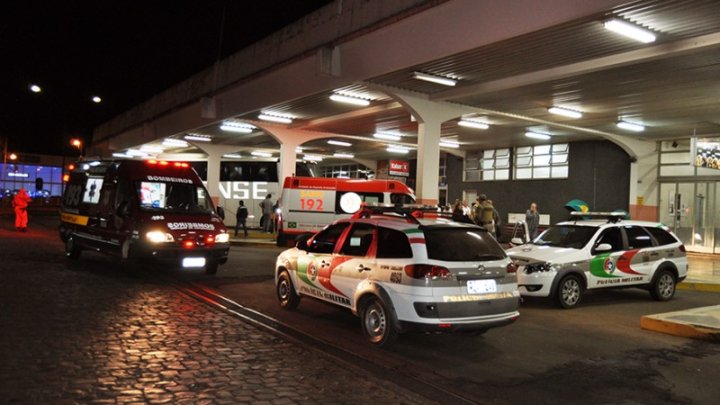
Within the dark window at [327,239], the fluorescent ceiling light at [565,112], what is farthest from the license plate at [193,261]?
the fluorescent ceiling light at [565,112]

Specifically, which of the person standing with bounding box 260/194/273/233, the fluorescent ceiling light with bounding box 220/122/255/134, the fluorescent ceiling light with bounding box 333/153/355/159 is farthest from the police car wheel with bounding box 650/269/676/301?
the fluorescent ceiling light with bounding box 333/153/355/159

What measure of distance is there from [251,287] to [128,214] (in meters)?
3.23

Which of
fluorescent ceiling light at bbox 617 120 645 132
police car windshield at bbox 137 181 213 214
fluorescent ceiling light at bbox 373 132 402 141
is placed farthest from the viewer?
fluorescent ceiling light at bbox 373 132 402 141

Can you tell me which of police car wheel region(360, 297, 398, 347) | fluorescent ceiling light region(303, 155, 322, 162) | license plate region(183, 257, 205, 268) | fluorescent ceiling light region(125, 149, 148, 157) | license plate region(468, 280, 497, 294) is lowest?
police car wheel region(360, 297, 398, 347)

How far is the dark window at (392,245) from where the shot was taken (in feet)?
23.2

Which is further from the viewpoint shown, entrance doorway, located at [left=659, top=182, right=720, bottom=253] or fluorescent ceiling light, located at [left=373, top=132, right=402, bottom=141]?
fluorescent ceiling light, located at [left=373, top=132, right=402, bottom=141]

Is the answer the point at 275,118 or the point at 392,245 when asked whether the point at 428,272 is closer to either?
the point at 392,245

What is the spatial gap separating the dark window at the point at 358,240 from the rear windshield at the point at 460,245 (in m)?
0.91

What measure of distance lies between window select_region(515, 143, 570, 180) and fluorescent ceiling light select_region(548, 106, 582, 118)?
7.59 m

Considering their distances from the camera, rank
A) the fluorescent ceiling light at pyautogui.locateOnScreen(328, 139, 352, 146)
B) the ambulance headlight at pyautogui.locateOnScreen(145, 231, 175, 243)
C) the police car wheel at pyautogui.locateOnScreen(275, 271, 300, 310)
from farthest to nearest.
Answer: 1. the fluorescent ceiling light at pyautogui.locateOnScreen(328, 139, 352, 146)
2. the ambulance headlight at pyautogui.locateOnScreen(145, 231, 175, 243)
3. the police car wheel at pyautogui.locateOnScreen(275, 271, 300, 310)

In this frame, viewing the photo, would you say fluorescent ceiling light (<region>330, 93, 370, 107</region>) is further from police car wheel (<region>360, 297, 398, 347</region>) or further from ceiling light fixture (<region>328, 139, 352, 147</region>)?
police car wheel (<region>360, 297, 398, 347</region>)

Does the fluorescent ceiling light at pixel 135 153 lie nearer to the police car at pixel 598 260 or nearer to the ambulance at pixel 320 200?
the ambulance at pixel 320 200

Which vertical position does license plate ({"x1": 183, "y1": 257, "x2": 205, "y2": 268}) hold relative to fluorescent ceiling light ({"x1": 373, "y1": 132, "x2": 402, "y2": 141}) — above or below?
below

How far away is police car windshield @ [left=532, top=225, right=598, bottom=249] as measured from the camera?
1104 centimetres
